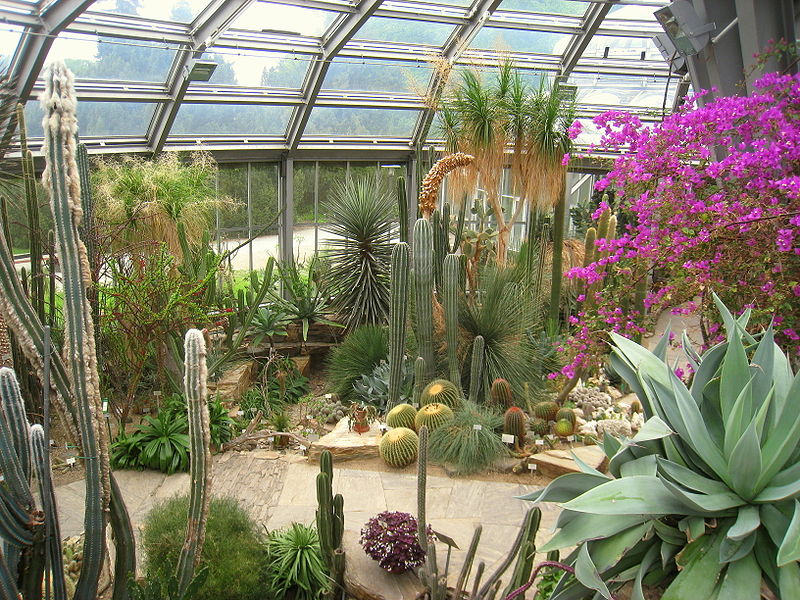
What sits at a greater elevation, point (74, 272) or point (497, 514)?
point (74, 272)

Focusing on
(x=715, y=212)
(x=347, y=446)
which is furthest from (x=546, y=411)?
(x=715, y=212)

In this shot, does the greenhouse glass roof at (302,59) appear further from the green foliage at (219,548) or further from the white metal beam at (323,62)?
the green foliage at (219,548)

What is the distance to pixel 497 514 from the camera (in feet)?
14.5

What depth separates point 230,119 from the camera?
8477mm

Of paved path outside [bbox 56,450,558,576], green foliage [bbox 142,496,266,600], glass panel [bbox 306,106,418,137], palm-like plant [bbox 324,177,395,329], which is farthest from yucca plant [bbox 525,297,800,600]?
glass panel [bbox 306,106,418,137]

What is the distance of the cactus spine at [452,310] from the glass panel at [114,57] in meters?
3.50

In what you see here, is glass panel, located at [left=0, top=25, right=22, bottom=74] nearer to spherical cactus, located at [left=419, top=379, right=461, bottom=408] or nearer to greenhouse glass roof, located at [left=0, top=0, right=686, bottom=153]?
greenhouse glass roof, located at [left=0, top=0, right=686, bottom=153]

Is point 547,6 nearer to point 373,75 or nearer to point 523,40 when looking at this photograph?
point 523,40

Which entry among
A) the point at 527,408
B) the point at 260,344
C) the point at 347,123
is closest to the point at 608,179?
the point at 527,408

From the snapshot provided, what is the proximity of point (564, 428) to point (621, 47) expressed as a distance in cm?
602

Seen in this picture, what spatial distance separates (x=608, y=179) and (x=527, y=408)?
8.11ft

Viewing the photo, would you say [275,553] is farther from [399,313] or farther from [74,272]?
[399,313]

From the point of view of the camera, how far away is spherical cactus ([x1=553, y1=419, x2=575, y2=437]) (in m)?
5.41

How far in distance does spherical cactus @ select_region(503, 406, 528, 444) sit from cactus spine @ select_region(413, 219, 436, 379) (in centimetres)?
88
